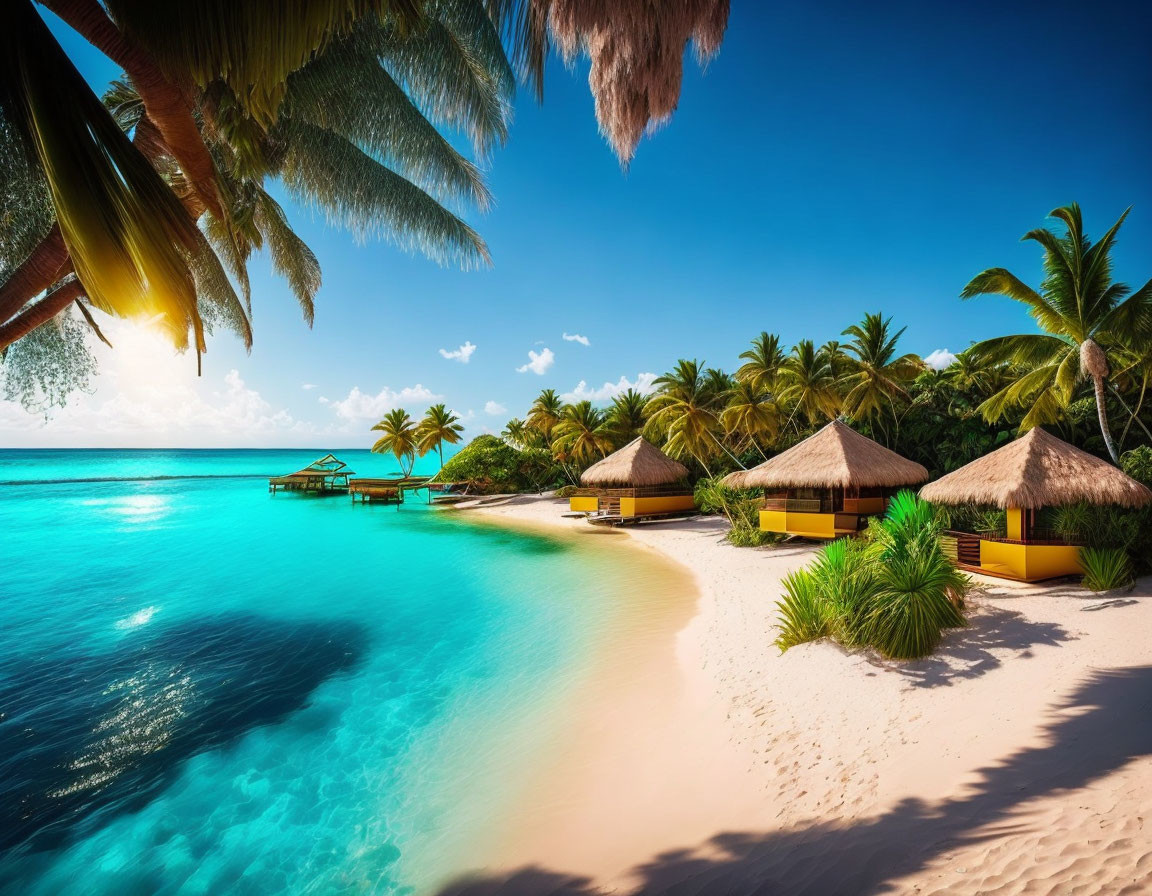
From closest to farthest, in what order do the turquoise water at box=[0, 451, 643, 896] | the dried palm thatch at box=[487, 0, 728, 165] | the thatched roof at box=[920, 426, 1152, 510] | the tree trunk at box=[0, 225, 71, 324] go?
1. the tree trunk at box=[0, 225, 71, 324]
2. the dried palm thatch at box=[487, 0, 728, 165]
3. the turquoise water at box=[0, 451, 643, 896]
4. the thatched roof at box=[920, 426, 1152, 510]

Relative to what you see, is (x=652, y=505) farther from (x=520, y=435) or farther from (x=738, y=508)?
(x=520, y=435)

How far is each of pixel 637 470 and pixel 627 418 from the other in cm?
784

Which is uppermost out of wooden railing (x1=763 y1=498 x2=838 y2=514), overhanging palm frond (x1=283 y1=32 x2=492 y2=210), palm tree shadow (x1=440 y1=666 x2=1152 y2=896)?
overhanging palm frond (x1=283 y1=32 x2=492 y2=210)

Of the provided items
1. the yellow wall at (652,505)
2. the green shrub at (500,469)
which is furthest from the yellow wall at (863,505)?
the green shrub at (500,469)

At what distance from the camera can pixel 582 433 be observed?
25781mm

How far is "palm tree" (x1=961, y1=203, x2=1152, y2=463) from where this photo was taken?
1034 centimetres

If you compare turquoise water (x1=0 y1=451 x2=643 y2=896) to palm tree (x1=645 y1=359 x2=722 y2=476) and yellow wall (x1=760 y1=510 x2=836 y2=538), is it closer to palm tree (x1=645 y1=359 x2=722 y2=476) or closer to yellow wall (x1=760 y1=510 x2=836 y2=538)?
yellow wall (x1=760 y1=510 x2=836 y2=538)

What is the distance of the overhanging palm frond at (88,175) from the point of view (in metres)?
1.28

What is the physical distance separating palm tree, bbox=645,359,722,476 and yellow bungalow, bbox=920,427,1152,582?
9.02m

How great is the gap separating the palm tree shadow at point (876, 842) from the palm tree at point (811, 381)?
15256mm

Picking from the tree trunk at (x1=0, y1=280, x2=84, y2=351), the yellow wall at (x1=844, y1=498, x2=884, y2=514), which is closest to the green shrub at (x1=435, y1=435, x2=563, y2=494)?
the yellow wall at (x1=844, y1=498, x2=884, y2=514)

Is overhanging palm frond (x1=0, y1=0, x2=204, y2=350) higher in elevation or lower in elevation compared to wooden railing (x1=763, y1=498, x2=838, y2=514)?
higher

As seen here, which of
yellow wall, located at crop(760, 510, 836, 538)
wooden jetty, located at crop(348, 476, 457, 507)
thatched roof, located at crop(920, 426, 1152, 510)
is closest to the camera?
thatched roof, located at crop(920, 426, 1152, 510)

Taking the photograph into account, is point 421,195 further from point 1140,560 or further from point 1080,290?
point 1080,290
